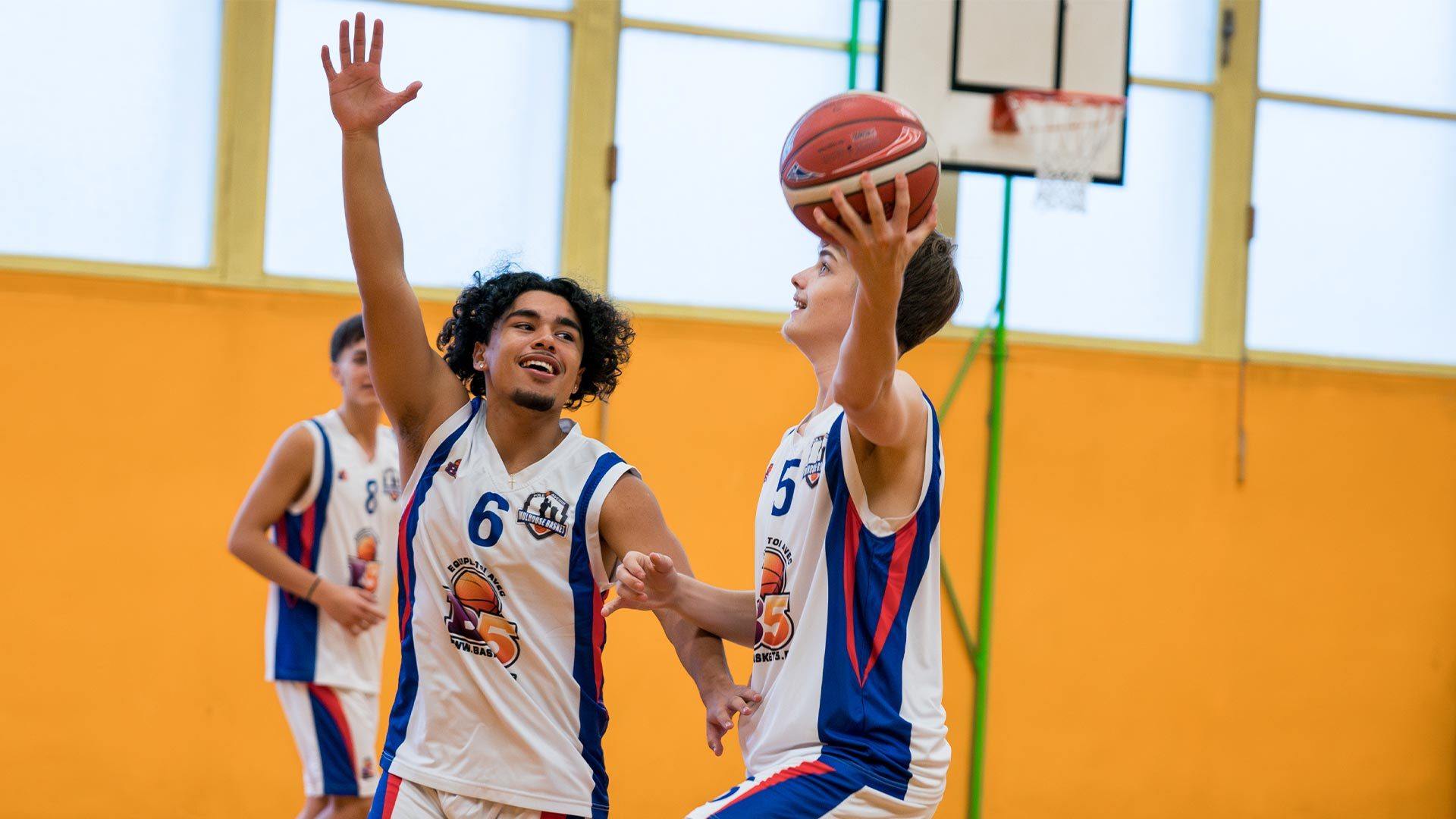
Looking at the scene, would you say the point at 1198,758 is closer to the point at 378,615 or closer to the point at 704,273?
the point at 704,273

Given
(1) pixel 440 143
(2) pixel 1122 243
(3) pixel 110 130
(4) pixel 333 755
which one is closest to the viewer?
(4) pixel 333 755

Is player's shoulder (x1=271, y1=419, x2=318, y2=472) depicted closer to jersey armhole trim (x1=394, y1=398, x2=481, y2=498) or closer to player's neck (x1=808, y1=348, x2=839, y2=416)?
jersey armhole trim (x1=394, y1=398, x2=481, y2=498)

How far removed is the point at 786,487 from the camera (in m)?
2.93

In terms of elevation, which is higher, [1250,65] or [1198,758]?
[1250,65]

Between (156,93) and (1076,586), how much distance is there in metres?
5.22

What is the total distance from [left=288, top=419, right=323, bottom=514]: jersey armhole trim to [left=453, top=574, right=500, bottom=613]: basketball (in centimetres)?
205

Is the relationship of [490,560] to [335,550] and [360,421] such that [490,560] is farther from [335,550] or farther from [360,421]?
[360,421]

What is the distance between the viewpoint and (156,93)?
22.4ft

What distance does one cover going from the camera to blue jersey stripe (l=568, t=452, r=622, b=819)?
3.09m

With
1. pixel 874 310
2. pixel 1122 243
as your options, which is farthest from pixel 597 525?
pixel 1122 243

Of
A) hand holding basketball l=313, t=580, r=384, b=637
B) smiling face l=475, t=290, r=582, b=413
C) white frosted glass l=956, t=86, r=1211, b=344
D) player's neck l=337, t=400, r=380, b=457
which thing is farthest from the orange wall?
smiling face l=475, t=290, r=582, b=413

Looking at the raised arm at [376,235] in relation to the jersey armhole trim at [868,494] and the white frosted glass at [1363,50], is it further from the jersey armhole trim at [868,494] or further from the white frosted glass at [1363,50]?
the white frosted glass at [1363,50]

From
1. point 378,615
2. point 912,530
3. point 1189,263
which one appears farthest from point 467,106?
point 912,530

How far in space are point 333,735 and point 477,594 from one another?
2.02 metres
